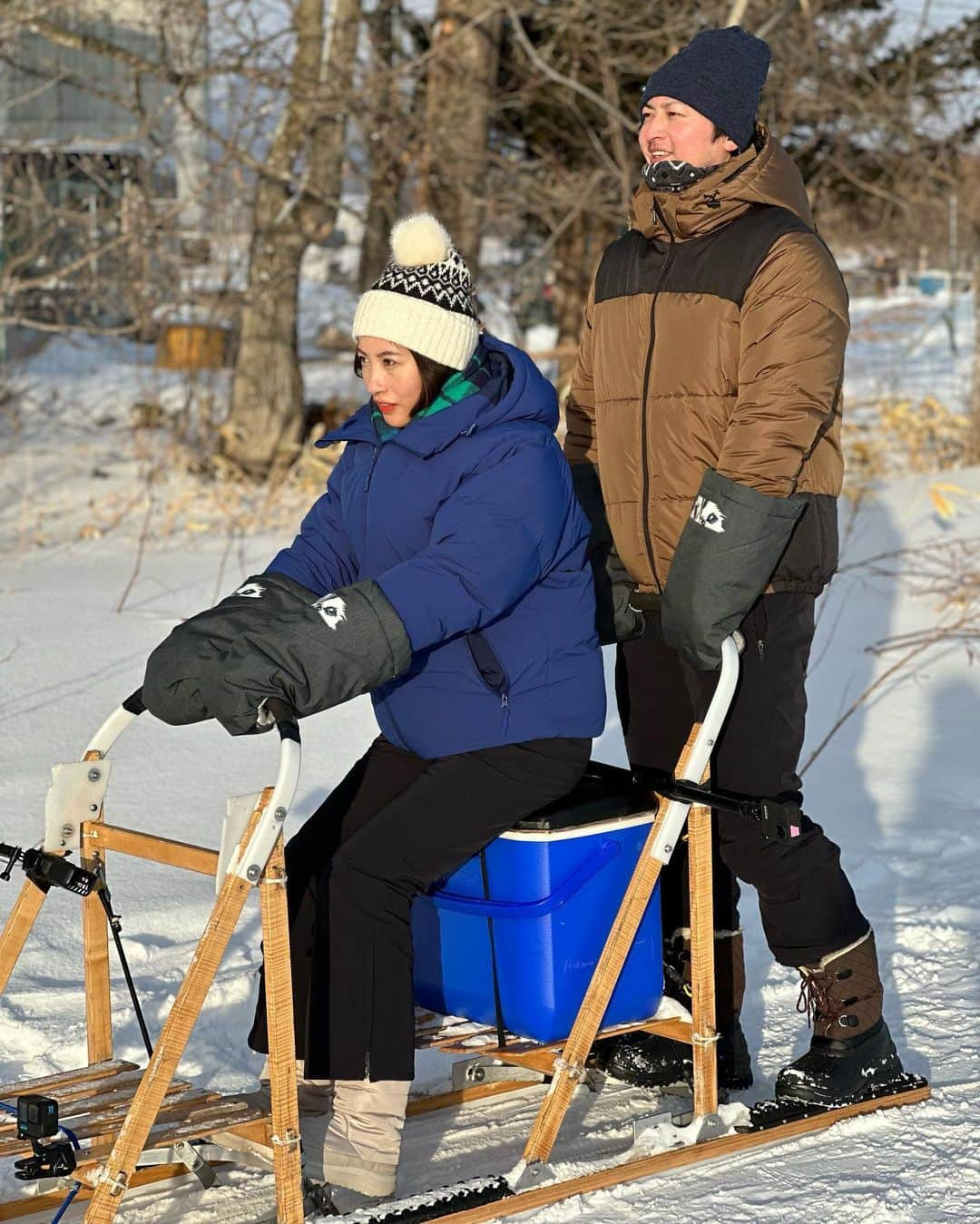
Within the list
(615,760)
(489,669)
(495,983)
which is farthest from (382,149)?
(495,983)

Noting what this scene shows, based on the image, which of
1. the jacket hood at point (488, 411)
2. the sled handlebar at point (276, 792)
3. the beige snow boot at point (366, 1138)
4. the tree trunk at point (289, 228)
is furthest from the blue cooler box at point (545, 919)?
the tree trunk at point (289, 228)

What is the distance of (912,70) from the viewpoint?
12.8 meters

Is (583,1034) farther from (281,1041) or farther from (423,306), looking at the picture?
(423,306)

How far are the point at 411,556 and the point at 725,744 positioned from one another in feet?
2.35

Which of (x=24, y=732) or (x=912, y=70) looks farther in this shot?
(x=912, y=70)

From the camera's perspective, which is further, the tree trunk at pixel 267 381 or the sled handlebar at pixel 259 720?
the tree trunk at pixel 267 381

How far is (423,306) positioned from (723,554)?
0.69 meters

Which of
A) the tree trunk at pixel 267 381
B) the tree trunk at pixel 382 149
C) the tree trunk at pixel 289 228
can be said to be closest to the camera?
the tree trunk at pixel 289 228

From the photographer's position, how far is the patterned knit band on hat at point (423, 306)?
9.87 feet

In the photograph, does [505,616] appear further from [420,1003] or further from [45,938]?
[45,938]

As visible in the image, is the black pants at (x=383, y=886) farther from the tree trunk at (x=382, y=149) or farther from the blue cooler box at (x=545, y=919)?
the tree trunk at (x=382, y=149)

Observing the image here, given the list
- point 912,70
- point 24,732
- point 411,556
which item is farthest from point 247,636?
point 912,70

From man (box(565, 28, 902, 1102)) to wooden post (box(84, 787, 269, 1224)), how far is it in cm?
100

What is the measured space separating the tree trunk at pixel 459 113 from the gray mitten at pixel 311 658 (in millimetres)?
9412
